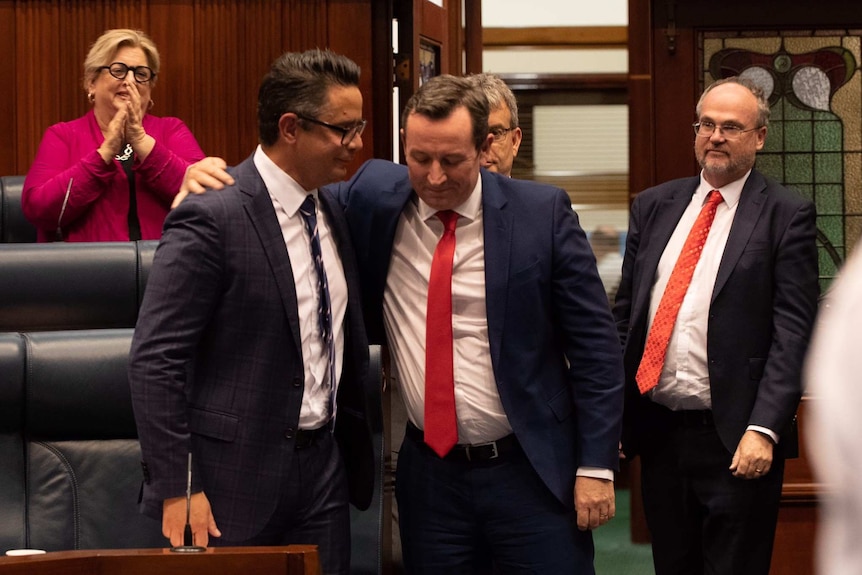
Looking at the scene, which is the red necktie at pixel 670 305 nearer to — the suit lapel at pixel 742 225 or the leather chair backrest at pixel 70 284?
the suit lapel at pixel 742 225

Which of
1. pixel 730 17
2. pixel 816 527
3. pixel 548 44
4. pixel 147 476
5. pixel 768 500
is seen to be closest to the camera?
pixel 147 476

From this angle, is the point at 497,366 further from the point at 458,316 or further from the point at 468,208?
the point at 468,208

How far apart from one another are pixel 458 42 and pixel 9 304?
2.93m

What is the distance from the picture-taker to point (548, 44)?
7.22 metres

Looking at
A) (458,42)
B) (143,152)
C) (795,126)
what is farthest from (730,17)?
(143,152)

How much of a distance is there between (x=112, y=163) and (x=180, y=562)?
2.05 metres

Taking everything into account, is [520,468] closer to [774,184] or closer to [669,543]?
[669,543]

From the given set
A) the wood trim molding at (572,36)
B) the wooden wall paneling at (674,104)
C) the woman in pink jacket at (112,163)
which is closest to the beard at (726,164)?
the woman in pink jacket at (112,163)

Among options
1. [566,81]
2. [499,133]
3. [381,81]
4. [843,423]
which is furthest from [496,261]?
[566,81]

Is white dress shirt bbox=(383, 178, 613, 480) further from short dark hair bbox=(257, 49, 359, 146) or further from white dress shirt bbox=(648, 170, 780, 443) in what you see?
white dress shirt bbox=(648, 170, 780, 443)

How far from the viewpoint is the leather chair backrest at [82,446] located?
2.68 meters

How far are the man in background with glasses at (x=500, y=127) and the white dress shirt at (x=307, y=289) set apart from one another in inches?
29.1

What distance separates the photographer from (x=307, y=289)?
7.02 ft

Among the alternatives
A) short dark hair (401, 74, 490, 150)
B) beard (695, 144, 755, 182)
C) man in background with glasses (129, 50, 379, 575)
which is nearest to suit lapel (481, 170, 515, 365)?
short dark hair (401, 74, 490, 150)
